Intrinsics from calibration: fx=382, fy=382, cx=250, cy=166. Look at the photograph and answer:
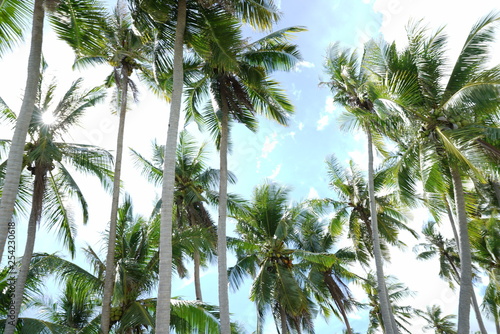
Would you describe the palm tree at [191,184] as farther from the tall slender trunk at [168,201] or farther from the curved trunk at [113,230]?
the tall slender trunk at [168,201]

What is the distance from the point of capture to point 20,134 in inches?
287

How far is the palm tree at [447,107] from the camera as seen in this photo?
34.6 feet

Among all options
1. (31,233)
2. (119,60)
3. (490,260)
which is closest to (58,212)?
(31,233)

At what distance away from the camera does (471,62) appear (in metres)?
11.8

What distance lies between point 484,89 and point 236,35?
698cm

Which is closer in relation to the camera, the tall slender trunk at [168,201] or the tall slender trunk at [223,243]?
the tall slender trunk at [168,201]

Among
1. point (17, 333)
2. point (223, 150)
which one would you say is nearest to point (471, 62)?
point (223, 150)

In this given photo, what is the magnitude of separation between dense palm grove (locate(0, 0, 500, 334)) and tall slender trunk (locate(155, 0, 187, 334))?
3cm

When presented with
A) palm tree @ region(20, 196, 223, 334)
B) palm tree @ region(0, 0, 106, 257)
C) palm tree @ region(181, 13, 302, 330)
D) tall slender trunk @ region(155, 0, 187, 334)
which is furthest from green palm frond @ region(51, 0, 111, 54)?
palm tree @ region(20, 196, 223, 334)

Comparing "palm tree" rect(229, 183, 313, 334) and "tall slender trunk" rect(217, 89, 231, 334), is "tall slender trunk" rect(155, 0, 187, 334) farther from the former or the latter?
"palm tree" rect(229, 183, 313, 334)

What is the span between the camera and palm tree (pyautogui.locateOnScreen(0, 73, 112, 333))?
12.0m

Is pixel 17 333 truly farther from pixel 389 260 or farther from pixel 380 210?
pixel 389 260

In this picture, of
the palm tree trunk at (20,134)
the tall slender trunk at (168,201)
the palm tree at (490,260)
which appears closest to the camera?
the palm tree trunk at (20,134)

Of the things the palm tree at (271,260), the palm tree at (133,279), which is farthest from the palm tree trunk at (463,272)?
the palm tree at (271,260)
